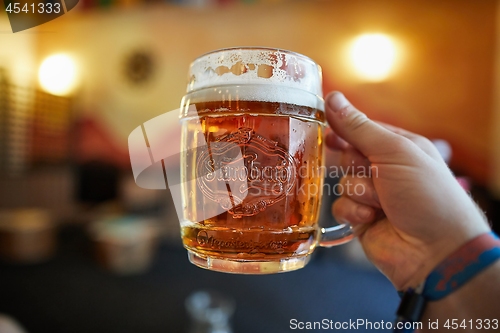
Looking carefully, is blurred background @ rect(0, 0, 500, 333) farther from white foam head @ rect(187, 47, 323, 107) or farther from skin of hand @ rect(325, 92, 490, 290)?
white foam head @ rect(187, 47, 323, 107)

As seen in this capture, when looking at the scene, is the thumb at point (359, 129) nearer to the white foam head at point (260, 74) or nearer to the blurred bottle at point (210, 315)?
the white foam head at point (260, 74)

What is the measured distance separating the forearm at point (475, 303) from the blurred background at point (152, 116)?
0.60 meters

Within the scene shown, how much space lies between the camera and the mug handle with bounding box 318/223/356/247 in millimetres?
780

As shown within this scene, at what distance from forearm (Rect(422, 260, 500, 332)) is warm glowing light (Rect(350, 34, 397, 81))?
2.63m

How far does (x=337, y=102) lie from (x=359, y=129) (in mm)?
85

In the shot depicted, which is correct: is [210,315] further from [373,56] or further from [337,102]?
[373,56]

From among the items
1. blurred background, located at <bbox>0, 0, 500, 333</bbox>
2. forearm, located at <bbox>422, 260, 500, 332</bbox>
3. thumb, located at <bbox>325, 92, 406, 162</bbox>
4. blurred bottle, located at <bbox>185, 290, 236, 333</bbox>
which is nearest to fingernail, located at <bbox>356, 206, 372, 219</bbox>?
thumb, located at <bbox>325, 92, 406, 162</bbox>

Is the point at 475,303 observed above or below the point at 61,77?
below

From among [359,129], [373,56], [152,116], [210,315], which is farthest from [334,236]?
[373,56]

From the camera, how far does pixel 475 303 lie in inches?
24.5

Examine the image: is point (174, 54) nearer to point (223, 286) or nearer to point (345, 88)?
point (345, 88)

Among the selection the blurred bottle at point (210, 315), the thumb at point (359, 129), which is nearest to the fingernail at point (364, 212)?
the thumb at point (359, 129)

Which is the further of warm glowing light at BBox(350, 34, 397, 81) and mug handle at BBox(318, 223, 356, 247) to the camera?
warm glowing light at BBox(350, 34, 397, 81)

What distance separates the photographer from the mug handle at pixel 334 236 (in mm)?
780
